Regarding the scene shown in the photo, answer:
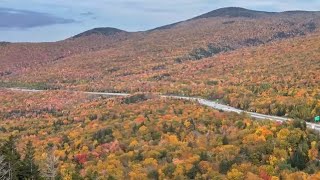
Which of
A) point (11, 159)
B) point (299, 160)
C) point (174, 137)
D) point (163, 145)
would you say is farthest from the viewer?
point (174, 137)

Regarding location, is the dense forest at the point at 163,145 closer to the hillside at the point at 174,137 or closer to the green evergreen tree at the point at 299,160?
the green evergreen tree at the point at 299,160

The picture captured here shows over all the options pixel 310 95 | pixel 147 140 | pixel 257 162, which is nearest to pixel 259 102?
pixel 310 95

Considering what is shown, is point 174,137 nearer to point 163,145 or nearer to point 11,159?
point 163,145

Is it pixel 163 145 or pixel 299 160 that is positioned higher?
pixel 299 160

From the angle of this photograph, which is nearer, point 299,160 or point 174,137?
point 299,160

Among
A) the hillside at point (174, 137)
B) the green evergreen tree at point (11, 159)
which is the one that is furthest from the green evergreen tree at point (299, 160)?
the green evergreen tree at point (11, 159)

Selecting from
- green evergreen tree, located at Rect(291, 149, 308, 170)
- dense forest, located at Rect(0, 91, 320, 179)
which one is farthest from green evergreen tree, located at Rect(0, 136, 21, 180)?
green evergreen tree, located at Rect(291, 149, 308, 170)

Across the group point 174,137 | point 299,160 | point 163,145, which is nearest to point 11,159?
point 299,160

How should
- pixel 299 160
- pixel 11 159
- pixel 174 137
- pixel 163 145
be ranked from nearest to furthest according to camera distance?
1. pixel 11 159
2. pixel 299 160
3. pixel 163 145
4. pixel 174 137

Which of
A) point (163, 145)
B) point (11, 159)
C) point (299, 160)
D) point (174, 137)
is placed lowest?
point (163, 145)
